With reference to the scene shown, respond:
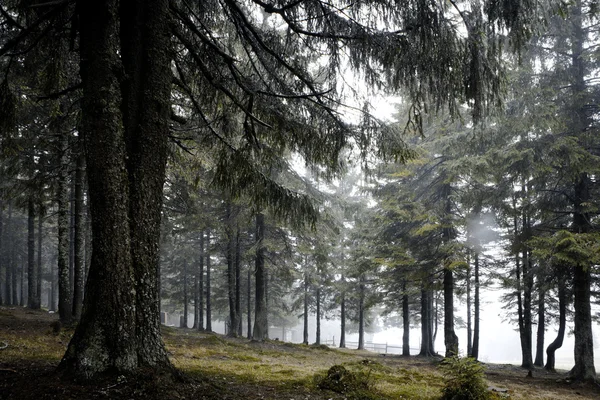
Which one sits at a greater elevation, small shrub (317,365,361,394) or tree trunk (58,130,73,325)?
tree trunk (58,130,73,325)

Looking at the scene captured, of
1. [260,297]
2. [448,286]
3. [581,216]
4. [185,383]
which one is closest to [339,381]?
[185,383]

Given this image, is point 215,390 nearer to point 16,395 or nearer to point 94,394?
point 94,394

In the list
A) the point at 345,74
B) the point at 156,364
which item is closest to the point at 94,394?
the point at 156,364

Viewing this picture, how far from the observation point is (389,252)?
17328mm

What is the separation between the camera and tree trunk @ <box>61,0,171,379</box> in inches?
145

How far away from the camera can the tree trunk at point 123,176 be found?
12.1 feet

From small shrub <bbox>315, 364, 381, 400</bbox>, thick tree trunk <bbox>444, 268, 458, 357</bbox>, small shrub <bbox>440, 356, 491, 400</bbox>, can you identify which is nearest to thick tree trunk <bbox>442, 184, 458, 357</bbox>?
thick tree trunk <bbox>444, 268, 458, 357</bbox>

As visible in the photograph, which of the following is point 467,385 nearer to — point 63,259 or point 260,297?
point 63,259

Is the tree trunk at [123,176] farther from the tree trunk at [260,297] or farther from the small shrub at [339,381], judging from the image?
the tree trunk at [260,297]

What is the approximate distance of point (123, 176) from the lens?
394 cm

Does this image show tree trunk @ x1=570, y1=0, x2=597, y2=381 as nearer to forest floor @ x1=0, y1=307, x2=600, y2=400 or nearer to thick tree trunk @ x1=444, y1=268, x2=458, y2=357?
forest floor @ x1=0, y1=307, x2=600, y2=400

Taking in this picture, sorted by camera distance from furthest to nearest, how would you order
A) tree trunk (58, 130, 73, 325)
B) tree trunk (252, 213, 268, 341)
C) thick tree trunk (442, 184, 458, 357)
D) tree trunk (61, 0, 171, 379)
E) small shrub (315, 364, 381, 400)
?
tree trunk (252, 213, 268, 341) → thick tree trunk (442, 184, 458, 357) → tree trunk (58, 130, 73, 325) → small shrub (315, 364, 381, 400) → tree trunk (61, 0, 171, 379)

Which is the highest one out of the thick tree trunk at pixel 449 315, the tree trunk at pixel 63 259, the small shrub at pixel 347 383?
the tree trunk at pixel 63 259

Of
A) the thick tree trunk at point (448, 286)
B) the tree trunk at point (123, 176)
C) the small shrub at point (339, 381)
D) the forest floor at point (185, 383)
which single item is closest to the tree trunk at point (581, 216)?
the forest floor at point (185, 383)
